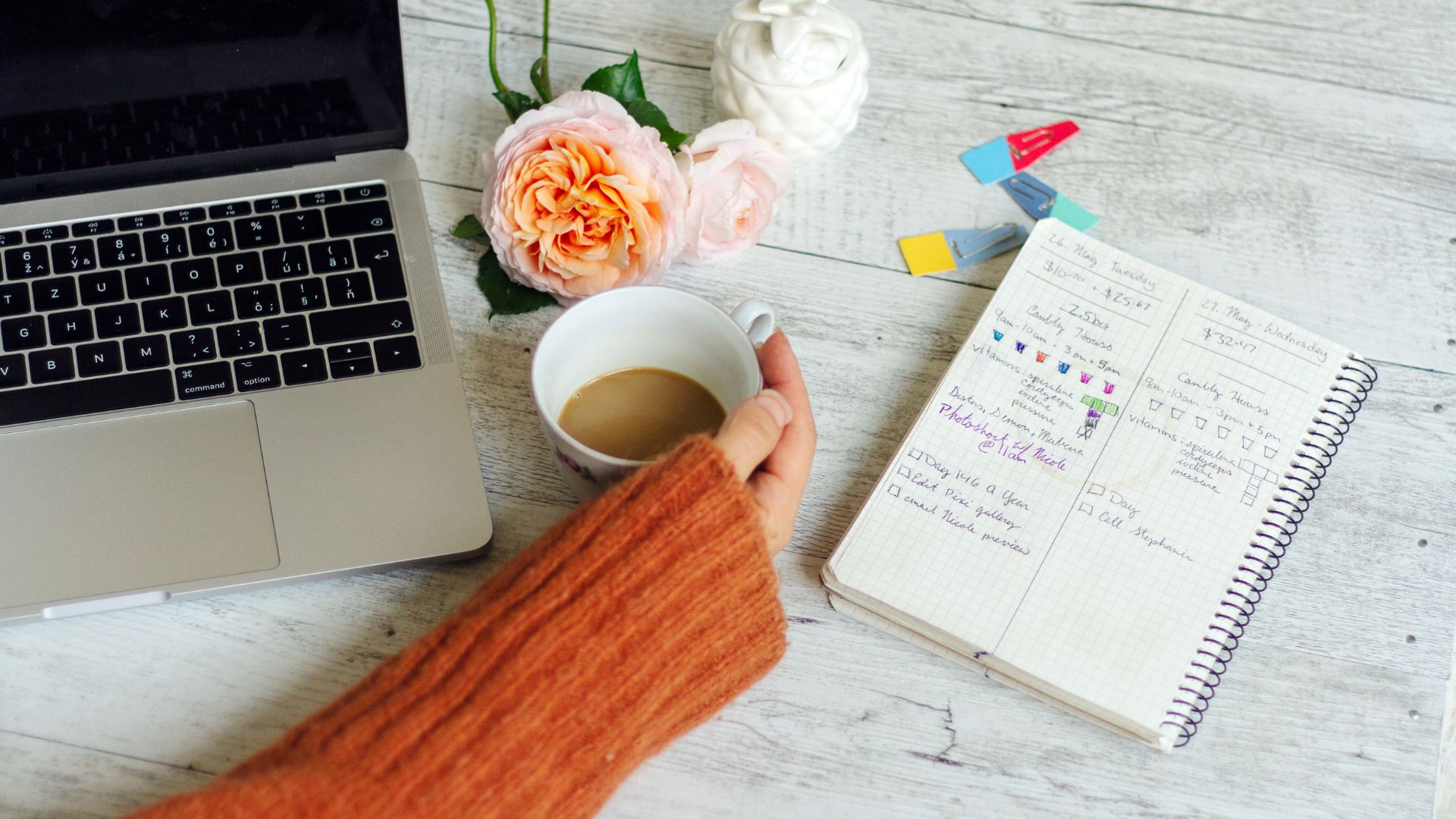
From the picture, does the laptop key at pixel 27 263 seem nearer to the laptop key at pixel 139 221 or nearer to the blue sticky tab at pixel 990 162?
the laptop key at pixel 139 221

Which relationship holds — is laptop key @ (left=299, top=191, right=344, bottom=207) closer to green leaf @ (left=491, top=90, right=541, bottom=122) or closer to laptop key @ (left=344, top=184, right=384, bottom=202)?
laptop key @ (left=344, top=184, right=384, bottom=202)

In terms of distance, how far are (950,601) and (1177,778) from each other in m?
0.16

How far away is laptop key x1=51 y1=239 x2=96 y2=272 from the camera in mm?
642

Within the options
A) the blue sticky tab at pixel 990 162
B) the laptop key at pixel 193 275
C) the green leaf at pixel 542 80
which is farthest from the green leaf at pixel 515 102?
the blue sticky tab at pixel 990 162

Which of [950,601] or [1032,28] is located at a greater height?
[1032,28]

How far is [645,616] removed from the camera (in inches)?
20.6

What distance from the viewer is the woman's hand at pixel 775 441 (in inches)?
21.5

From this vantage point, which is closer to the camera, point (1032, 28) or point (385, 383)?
point (385, 383)

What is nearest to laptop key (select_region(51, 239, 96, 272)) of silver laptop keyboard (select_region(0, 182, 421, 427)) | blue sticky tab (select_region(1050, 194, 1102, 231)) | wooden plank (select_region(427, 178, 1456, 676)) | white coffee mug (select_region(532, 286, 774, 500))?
silver laptop keyboard (select_region(0, 182, 421, 427))

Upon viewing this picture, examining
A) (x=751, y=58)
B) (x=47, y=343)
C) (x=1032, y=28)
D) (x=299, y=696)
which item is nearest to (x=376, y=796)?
(x=299, y=696)

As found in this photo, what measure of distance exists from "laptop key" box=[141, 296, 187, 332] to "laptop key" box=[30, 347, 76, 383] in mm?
49

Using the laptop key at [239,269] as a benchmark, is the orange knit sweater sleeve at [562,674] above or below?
below

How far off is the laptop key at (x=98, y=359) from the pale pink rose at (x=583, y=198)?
24 cm

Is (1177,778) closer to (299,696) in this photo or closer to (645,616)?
(645,616)
